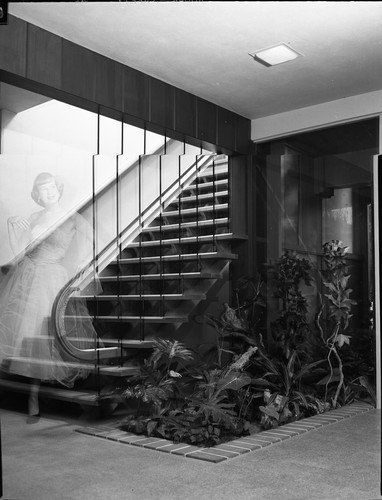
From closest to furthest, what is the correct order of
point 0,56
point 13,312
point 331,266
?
point 13,312 < point 0,56 < point 331,266

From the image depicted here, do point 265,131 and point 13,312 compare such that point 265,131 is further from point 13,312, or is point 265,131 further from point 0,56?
point 13,312

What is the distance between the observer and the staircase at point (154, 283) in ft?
7.52

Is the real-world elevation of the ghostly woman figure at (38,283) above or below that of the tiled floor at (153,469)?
above

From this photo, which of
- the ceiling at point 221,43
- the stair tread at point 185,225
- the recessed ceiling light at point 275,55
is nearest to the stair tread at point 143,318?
the stair tread at point 185,225

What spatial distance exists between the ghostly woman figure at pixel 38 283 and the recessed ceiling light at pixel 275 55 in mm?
942

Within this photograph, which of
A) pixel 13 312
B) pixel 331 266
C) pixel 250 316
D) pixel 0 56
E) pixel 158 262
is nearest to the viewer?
pixel 13 312

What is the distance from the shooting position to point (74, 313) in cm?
221

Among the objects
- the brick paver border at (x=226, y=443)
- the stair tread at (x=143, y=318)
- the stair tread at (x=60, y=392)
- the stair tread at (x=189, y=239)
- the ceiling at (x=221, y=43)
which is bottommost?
the brick paver border at (x=226, y=443)

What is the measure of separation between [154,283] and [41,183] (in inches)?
32.3

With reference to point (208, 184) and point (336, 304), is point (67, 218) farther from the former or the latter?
point (336, 304)

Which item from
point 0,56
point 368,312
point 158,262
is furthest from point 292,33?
point 368,312

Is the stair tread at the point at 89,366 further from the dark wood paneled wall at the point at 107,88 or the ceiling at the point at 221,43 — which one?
the ceiling at the point at 221,43

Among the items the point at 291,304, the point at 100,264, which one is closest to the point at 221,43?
the point at 100,264

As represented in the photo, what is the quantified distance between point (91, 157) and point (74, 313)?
2.12 ft
